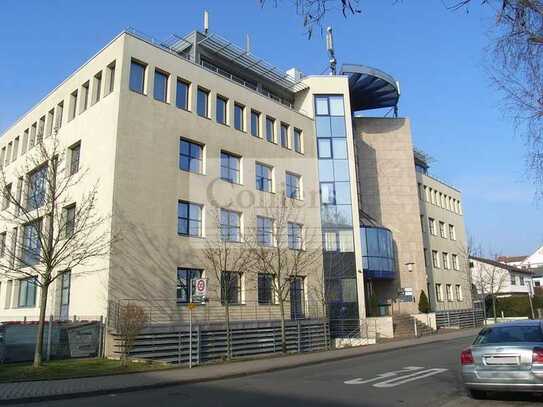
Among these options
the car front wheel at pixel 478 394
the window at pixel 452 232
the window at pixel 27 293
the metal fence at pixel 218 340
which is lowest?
the car front wheel at pixel 478 394

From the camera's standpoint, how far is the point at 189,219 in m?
26.7

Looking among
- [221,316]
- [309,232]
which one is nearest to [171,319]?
[221,316]

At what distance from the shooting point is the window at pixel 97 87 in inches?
1027

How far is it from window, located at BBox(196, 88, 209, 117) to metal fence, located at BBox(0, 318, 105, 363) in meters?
13.5

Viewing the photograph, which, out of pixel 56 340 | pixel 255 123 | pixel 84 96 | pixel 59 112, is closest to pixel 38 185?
pixel 56 340

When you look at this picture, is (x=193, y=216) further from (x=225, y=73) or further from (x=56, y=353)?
(x=225, y=73)

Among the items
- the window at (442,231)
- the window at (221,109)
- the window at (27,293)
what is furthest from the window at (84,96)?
the window at (442,231)

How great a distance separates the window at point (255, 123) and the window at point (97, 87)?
10029 millimetres

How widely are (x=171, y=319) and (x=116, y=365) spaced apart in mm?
6259

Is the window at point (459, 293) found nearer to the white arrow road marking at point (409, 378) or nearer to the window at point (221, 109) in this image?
the window at point (221, 109)

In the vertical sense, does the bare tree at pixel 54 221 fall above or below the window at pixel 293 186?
below

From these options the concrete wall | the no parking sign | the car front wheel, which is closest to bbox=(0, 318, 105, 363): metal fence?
the no parking sign

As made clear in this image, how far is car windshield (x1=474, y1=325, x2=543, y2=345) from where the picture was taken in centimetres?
978

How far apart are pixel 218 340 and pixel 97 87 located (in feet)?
47.7
